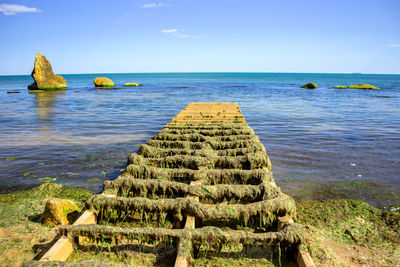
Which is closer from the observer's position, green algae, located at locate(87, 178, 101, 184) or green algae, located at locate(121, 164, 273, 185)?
green algae, located at locate(121, 164, 273, 185)

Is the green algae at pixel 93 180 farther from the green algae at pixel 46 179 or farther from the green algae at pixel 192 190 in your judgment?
the green algae at pixel 192 190

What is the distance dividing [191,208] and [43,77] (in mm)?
52820

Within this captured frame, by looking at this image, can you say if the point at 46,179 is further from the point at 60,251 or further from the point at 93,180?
the point at 60,251

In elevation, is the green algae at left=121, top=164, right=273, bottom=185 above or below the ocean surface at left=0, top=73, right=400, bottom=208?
above

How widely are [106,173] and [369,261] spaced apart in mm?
5695

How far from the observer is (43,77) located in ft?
152

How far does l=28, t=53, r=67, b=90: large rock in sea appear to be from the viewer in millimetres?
45625

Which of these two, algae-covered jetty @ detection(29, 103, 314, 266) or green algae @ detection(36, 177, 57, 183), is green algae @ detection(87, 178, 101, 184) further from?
algae-covered jetty @ detection(29, 103, 314, 266)

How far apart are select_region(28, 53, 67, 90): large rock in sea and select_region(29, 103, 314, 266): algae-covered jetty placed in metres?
49.6

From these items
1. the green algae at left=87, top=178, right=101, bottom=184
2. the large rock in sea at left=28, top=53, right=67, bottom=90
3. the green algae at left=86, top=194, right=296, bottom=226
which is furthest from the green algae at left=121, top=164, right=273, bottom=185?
the large rock in sea at left=28, top=53, right=67, bottom=90

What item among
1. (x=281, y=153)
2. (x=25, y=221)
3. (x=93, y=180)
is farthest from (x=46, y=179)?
(x=281, y=153)

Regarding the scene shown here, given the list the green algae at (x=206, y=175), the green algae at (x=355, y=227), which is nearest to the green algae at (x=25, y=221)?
the green algae at (x=206, y=175)

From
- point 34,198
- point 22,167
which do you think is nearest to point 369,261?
point 34,198

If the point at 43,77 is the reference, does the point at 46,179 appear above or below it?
below
